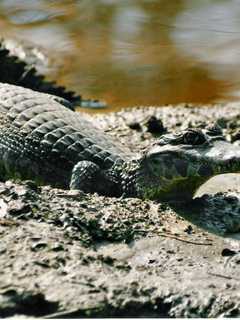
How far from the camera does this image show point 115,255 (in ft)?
14.6

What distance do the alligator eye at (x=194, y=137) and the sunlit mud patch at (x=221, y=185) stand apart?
37cm

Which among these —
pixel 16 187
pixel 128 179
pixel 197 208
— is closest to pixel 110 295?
pixel 16 187

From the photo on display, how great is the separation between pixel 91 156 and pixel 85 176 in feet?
0.97

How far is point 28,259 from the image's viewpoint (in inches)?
161

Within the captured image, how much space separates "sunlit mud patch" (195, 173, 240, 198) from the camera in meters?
5.96

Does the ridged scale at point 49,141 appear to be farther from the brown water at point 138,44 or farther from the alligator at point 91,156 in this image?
the brown water at point 138,44

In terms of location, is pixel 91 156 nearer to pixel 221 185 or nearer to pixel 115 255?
pixel 221 185

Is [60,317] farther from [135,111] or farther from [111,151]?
[135,111]

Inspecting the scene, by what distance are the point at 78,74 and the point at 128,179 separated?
17.0ft

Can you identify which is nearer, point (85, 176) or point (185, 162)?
point (185, 162)

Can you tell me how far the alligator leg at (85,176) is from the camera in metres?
6.01

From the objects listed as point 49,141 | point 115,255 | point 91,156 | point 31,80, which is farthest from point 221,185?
point 31,80

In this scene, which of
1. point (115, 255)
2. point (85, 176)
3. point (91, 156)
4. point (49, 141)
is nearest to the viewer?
point (115, 255)

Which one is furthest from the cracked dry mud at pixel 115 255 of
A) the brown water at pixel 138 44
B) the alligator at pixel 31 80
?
the brown water at pixel 138 44
